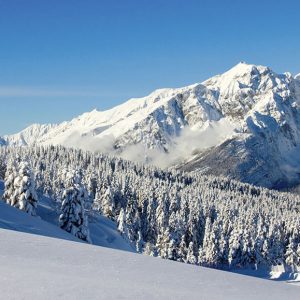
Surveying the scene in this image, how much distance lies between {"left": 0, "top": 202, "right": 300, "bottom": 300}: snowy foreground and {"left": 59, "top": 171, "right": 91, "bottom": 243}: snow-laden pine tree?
1064 inches

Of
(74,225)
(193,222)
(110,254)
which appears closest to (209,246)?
(193,222)

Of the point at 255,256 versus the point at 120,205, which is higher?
the point at 120,205

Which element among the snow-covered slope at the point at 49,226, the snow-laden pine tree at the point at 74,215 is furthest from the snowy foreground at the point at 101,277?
the snow-laden pine tree at the point at 74,215

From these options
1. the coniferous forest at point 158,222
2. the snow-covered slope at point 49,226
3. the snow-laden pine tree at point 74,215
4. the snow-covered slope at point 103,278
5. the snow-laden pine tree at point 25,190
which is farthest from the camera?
the coniferous forest at point 158,222

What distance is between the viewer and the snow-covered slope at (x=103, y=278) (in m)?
8.84

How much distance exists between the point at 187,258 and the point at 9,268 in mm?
77021

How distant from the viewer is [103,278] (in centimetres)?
1015

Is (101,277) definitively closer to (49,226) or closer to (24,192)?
(49,226)

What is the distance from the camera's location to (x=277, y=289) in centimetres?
1152

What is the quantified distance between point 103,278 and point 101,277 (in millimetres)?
95

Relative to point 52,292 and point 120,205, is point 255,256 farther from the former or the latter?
point 52,292

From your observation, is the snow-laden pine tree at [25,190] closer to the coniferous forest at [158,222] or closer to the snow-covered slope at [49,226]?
the coniferous forest at [158,222]

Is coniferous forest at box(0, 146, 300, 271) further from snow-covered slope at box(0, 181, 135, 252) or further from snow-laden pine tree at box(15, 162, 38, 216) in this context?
snow-covered slope at box(0, 181, 135, 252)

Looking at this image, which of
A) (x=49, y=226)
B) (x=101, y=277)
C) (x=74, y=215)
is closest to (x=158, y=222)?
(x=74, y=215)
